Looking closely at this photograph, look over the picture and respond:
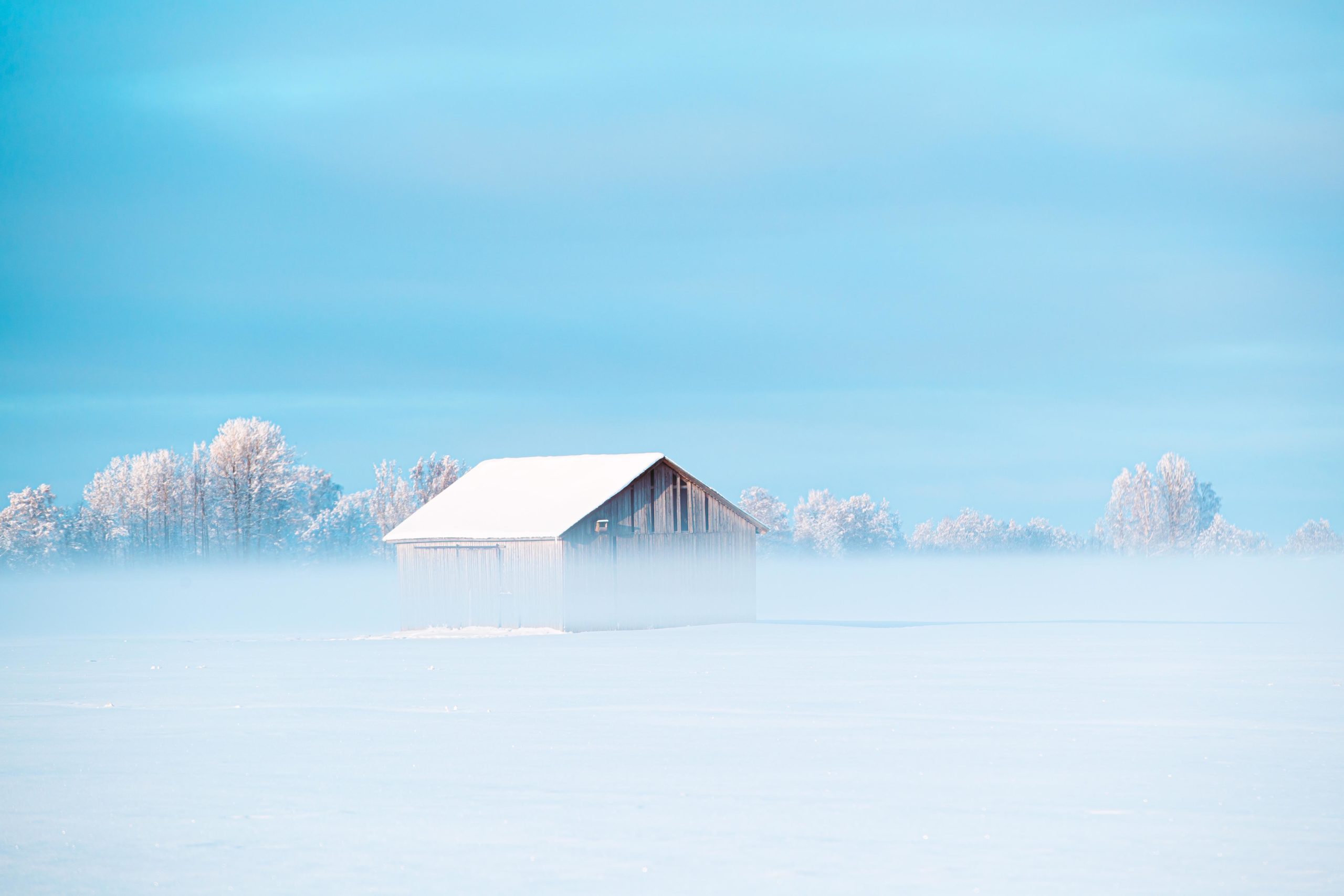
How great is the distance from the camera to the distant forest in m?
103

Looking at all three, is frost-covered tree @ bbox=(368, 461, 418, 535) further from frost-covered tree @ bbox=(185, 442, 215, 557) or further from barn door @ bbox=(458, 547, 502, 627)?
barn door @ bbox=(458, 547, 502, 627)

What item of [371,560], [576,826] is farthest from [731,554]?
[371,560]

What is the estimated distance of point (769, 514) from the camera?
14488 centimetres

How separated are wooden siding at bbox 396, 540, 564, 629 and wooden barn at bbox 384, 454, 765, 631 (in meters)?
0.03

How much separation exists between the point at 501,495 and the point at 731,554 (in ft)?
24.6

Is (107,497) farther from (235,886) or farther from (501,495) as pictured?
(235,886)

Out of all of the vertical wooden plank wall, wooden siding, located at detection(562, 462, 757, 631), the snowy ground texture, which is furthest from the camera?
wooden siding, located at detection(562, 462, 757, 631)

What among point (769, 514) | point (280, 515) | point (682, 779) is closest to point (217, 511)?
point (280, 515)

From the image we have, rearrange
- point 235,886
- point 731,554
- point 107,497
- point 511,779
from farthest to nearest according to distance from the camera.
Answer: point 107,497, point 731,554, point 511,779, point 235,886

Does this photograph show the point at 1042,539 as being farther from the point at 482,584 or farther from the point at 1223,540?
the point at 482,584

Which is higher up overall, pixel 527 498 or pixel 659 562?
pixel 527 498

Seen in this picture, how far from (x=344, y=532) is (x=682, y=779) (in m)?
111

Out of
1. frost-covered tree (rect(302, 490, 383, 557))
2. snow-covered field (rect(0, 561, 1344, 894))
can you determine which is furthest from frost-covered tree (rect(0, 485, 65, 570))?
snow-covered field (rect(0, 561, 1344, 894))

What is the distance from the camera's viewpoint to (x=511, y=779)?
16.8 metres
